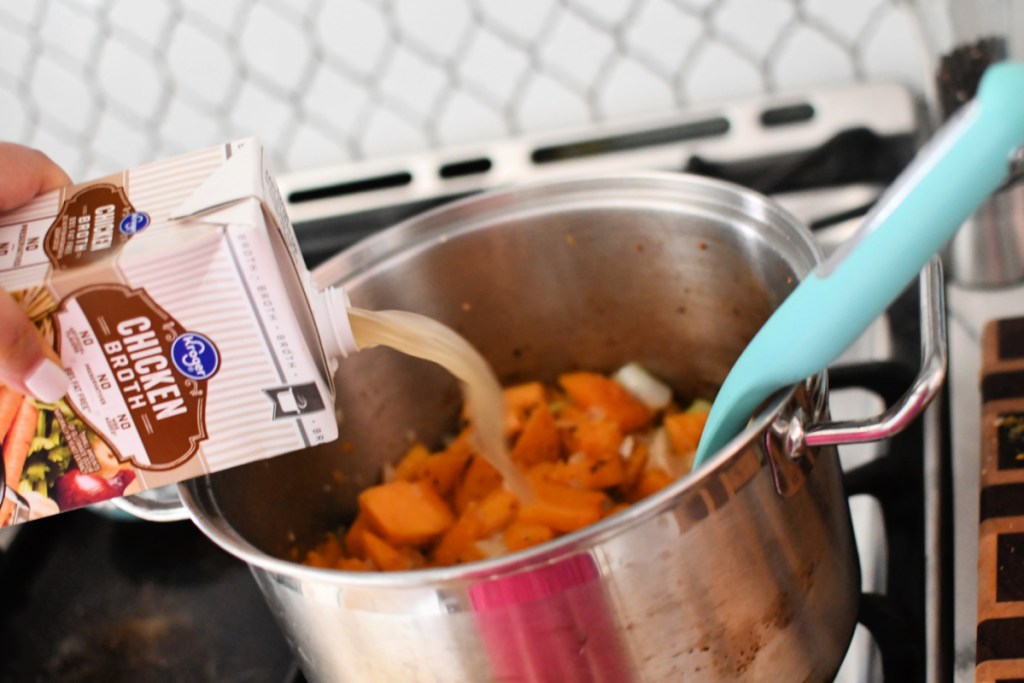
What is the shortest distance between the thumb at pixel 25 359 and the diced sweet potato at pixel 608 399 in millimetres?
479

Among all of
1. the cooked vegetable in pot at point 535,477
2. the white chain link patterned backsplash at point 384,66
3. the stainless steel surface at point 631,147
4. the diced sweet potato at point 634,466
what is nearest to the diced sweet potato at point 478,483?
the cooked vegetable in pot at point 535,477

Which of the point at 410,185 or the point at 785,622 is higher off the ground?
the point at 410,185

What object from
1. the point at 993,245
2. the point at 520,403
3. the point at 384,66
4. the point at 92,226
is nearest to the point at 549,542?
the point at 92,226

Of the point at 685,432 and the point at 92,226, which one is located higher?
the point at 92,226

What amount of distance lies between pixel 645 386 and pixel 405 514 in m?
0.25

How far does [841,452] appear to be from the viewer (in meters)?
0.86

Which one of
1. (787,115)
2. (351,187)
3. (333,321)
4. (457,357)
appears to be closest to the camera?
(333,321)

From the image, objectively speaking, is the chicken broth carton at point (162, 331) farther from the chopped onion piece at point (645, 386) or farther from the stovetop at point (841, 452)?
the chopped onion piece at point (645, 386)

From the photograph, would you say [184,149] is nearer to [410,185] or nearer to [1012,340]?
[410,185]

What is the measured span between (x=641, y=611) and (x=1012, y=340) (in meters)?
0.40

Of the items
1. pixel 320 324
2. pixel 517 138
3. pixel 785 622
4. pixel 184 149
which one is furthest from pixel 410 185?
pixel 785 622

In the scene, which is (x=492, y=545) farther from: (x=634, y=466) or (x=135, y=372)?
(x=135, y=372)

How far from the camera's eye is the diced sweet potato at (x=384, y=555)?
0.79 metres

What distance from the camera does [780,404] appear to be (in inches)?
20.9
